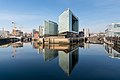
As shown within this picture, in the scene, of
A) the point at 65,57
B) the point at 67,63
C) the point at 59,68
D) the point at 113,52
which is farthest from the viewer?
the point at 113,52

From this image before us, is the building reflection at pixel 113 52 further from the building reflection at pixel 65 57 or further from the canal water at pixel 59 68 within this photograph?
the building reflection at pixel 65 57

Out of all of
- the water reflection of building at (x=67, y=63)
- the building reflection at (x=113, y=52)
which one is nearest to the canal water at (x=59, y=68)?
the water reflection of building at (x=67, y=63)

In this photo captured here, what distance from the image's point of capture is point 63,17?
159125mm

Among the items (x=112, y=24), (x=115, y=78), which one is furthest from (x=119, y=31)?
(x=115, y=78)

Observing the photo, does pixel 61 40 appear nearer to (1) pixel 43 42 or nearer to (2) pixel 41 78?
(1) pixel 43 42

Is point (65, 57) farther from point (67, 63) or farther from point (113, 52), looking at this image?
point (113, 52)

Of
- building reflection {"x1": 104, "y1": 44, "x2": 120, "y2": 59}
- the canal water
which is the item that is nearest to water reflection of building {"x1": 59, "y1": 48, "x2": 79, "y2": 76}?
the canal water

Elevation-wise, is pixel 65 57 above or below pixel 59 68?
below

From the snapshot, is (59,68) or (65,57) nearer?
(59,68)

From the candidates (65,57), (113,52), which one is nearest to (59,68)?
(65,57)

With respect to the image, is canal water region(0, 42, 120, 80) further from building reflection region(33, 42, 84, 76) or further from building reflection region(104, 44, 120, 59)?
building reflection region(104, 44, 120, 59)

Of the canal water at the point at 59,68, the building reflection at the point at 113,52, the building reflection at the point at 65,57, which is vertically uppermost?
the canal water at the point at 59,68

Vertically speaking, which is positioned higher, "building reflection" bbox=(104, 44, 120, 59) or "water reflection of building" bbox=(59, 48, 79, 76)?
"water reflection of building" bbox=(59, 48, 79, 76)

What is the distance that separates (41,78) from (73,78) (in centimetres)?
459
